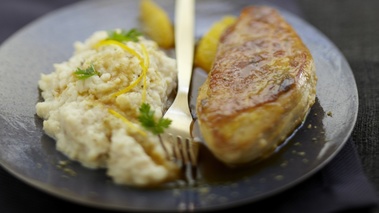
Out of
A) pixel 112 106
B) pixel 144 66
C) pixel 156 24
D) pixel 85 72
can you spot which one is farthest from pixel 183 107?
pixel 156 24

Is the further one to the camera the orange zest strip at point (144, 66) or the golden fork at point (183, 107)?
the orange zest strip at point (144, 66)

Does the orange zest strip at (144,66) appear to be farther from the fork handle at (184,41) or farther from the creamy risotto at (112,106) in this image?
the fork handle at (184,41)

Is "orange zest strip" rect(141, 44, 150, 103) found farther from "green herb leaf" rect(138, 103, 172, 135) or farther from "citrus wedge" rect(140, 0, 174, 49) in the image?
"citrus wedge" rect(140, 0, 174, 49)

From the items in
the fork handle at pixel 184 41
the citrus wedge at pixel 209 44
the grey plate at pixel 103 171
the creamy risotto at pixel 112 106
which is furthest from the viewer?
the citrus wedge at pixel 209 44

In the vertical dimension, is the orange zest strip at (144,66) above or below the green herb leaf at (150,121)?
above

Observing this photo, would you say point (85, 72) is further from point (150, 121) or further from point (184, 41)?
point (184, 41)

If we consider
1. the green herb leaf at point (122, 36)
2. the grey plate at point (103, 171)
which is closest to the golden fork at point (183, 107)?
the grey plate at point (103, 171)

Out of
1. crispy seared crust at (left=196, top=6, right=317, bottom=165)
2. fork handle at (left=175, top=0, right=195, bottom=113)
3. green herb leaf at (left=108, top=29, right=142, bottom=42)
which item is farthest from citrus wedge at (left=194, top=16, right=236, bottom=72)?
green herb leaf at (left=108, top=29, right=142, bottom=42)
